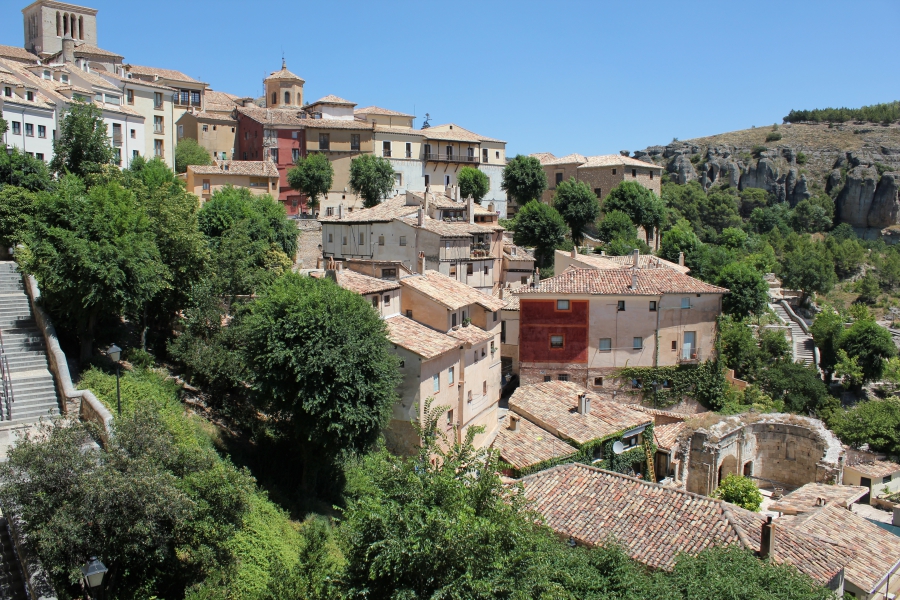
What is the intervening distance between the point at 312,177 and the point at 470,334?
37.8 meters

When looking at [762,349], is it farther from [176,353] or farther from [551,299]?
[176,353]

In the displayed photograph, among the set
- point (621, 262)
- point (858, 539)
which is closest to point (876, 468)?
point (858, 539)

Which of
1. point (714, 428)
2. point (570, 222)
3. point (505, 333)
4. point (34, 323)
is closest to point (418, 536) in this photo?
point (34, 323)

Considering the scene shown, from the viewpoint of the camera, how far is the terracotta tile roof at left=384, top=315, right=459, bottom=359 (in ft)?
95.3

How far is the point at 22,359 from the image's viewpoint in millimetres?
23234

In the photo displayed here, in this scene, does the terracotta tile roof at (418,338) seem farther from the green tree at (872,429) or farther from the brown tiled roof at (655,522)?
the green tree at (872,429)

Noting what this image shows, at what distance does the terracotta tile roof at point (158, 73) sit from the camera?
7662 centimetres

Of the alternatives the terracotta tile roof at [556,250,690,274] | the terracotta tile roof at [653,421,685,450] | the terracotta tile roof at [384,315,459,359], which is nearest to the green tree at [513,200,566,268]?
the terracotta tile roof at [556,250,690,274]

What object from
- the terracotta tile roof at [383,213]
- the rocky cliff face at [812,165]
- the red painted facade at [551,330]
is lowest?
the red painted facade at [551,330]

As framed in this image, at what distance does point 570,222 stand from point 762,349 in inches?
904

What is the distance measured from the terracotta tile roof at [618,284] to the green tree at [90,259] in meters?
23.2

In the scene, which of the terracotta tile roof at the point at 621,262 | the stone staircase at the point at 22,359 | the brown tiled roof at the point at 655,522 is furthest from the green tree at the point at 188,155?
the brown tiled roof at the point at 655,522

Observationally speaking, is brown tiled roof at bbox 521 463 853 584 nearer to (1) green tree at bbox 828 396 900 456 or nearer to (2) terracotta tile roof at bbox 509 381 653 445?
(2) terracotta tile roof at bbox 509 381 653 445

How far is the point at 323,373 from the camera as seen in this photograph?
24078mm
